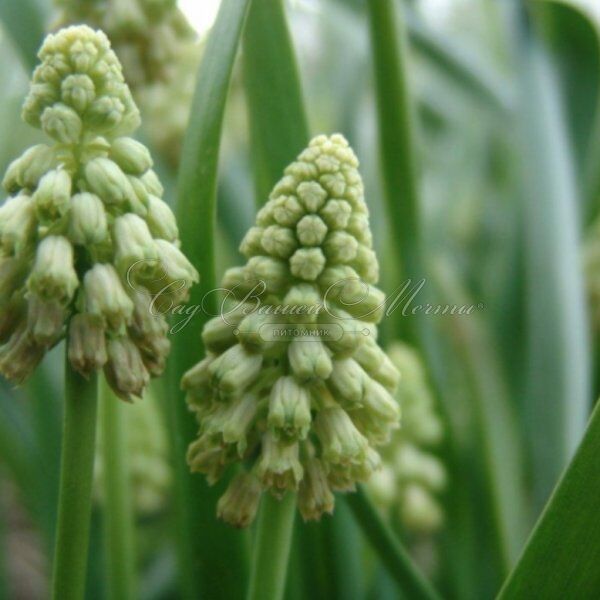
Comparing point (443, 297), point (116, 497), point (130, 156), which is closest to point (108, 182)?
point (130, 156)

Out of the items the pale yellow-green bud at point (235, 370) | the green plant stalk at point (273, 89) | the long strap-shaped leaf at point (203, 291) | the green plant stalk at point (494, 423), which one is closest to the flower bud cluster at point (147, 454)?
the long strap-shaped leaf at point (203, 291)

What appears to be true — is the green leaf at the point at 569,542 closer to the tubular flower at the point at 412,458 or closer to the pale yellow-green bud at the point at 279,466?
the pale yellow-green bud at the point at 279,466

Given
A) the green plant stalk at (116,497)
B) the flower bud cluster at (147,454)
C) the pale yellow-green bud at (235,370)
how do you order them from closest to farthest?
1. the pale yellow-green bud at (235,370)
2. the green plant stalk at (116,497)
3. the flower bud cluster at (147,454)

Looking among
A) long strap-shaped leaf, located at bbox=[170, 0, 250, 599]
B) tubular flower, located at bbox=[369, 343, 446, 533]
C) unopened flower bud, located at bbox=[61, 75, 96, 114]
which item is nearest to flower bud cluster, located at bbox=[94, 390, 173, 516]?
tubular flower, located at bbox=[369, 343, 446, 533]

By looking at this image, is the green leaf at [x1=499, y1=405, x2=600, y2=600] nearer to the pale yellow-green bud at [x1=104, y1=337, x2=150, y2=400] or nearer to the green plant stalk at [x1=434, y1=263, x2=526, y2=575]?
the pale yellow-green bud at [x1=104, y1=337, x2=150, y2=400]

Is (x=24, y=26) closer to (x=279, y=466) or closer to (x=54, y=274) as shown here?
(x=54, y=274)

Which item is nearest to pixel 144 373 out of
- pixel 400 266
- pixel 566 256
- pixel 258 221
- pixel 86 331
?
pixel 86 331
